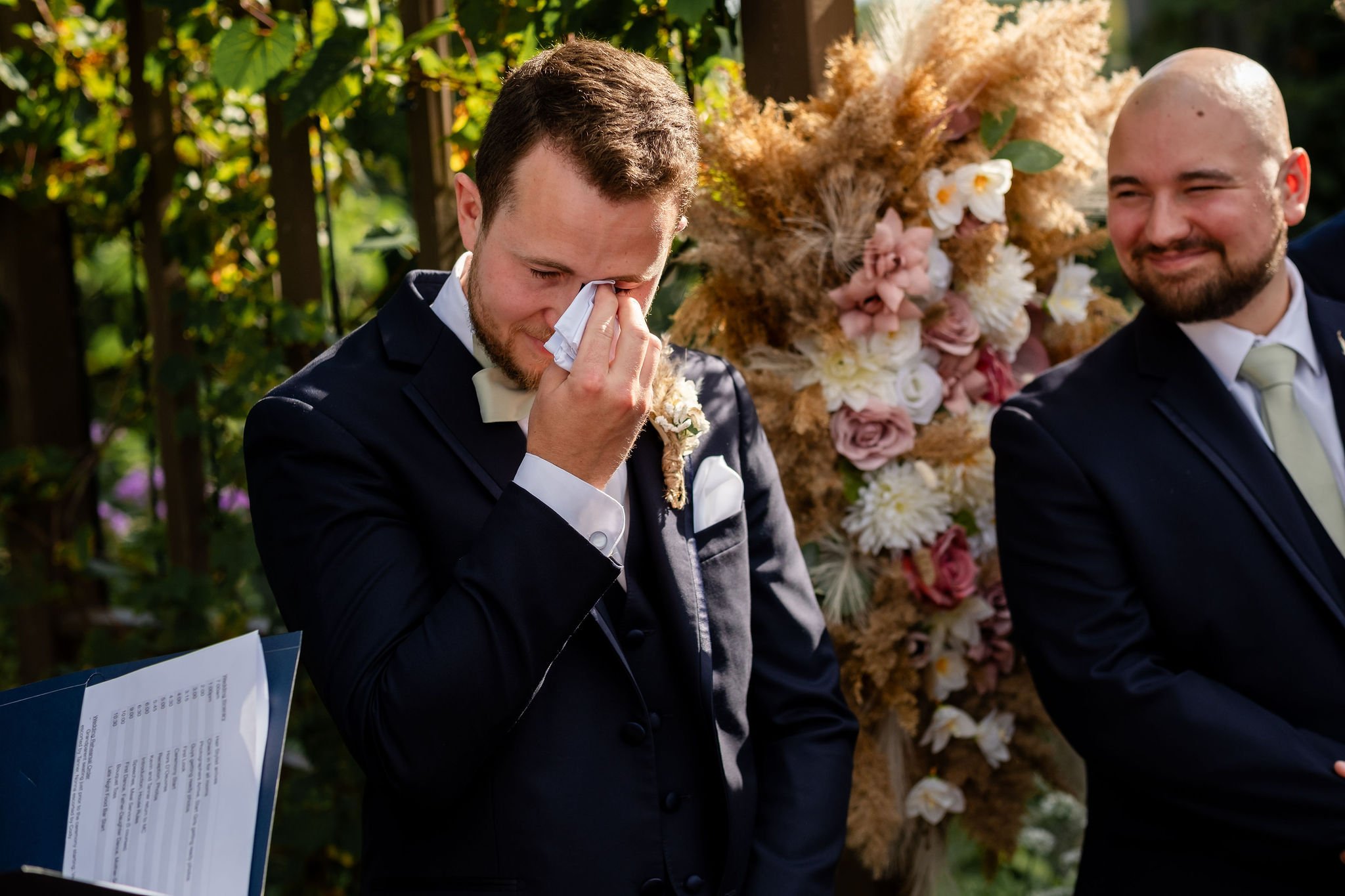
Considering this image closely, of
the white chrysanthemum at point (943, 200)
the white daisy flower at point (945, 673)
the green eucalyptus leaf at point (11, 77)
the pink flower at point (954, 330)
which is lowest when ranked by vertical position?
the white daisy flower at point (945, 673)

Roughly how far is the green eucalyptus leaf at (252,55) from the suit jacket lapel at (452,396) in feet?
3.98

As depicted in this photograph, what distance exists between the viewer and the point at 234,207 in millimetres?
3199

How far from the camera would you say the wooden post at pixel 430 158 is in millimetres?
2732

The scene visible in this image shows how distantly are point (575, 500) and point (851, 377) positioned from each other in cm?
93

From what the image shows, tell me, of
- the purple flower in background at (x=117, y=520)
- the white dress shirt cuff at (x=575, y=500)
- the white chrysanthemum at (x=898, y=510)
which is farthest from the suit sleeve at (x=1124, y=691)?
the purple flower in background at (x=117, y=520)

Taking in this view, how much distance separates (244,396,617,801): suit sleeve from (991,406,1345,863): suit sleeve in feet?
3.25

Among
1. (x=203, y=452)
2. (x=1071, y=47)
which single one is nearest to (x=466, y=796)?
(x=1071, y=47)

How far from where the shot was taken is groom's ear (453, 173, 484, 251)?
1.74 m

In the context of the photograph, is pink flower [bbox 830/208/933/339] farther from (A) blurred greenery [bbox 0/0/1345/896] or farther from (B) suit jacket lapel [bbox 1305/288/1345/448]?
(B) suit jacket lapel [bbox 1305/288/1345/448]

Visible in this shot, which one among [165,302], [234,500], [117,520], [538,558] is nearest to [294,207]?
[165,302]

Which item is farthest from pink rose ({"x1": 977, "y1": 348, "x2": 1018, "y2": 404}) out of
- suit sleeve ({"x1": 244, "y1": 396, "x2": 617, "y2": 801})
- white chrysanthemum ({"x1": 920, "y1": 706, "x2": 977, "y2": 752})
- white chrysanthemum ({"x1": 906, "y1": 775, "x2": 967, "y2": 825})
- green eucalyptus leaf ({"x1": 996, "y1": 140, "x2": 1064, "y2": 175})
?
suit sleeve ({"x1": 244, "y1": 396, "x2": 617, "y2": 801})

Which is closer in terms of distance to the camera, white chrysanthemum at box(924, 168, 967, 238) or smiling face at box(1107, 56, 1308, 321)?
smiling face at box(1107, 56, 1308, 321)

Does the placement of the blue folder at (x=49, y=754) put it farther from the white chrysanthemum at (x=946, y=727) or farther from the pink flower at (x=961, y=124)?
the pink flower at (x=961, y=124)

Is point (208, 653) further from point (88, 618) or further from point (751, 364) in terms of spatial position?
point (88, 618)
